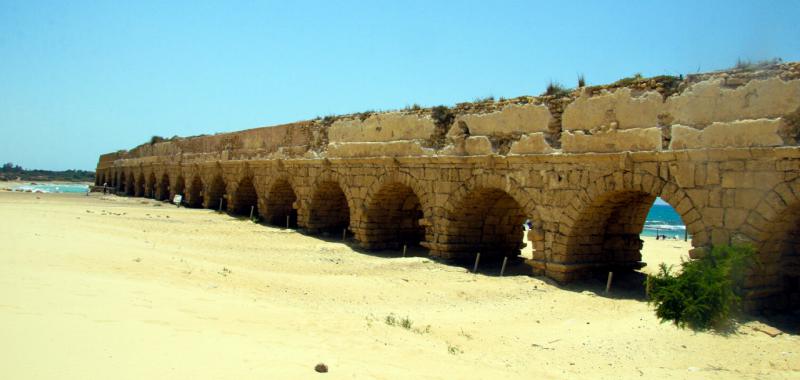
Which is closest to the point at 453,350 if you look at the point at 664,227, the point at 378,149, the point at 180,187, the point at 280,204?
the point at 378,149

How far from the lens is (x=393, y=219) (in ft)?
50.2

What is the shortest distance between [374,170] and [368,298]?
5.49 meters

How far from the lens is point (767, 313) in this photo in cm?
831

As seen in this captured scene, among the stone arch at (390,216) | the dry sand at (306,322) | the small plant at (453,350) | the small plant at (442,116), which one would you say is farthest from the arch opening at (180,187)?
the small plant at (453,350)

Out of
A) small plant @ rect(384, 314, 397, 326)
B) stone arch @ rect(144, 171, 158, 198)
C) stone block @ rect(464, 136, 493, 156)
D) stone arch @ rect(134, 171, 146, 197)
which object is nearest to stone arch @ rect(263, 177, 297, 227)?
stone block @ rect(464, 136, 493, 156)

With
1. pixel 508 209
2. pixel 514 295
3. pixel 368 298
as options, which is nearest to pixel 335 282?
pixel 368 298

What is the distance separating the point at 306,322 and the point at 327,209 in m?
10.9

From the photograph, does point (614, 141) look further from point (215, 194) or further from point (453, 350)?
point (215, 194)

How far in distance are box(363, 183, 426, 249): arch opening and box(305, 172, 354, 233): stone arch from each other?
84.1 inches

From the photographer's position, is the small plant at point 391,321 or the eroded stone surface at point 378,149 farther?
the eroded stone surface at point 378,149

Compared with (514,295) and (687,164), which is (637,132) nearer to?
(687,164)

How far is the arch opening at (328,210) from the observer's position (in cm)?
1733

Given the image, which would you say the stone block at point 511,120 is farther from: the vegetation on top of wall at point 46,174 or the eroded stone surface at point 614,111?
the vegetation on top of wall at point 46,174

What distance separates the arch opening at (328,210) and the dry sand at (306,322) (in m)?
4.47
